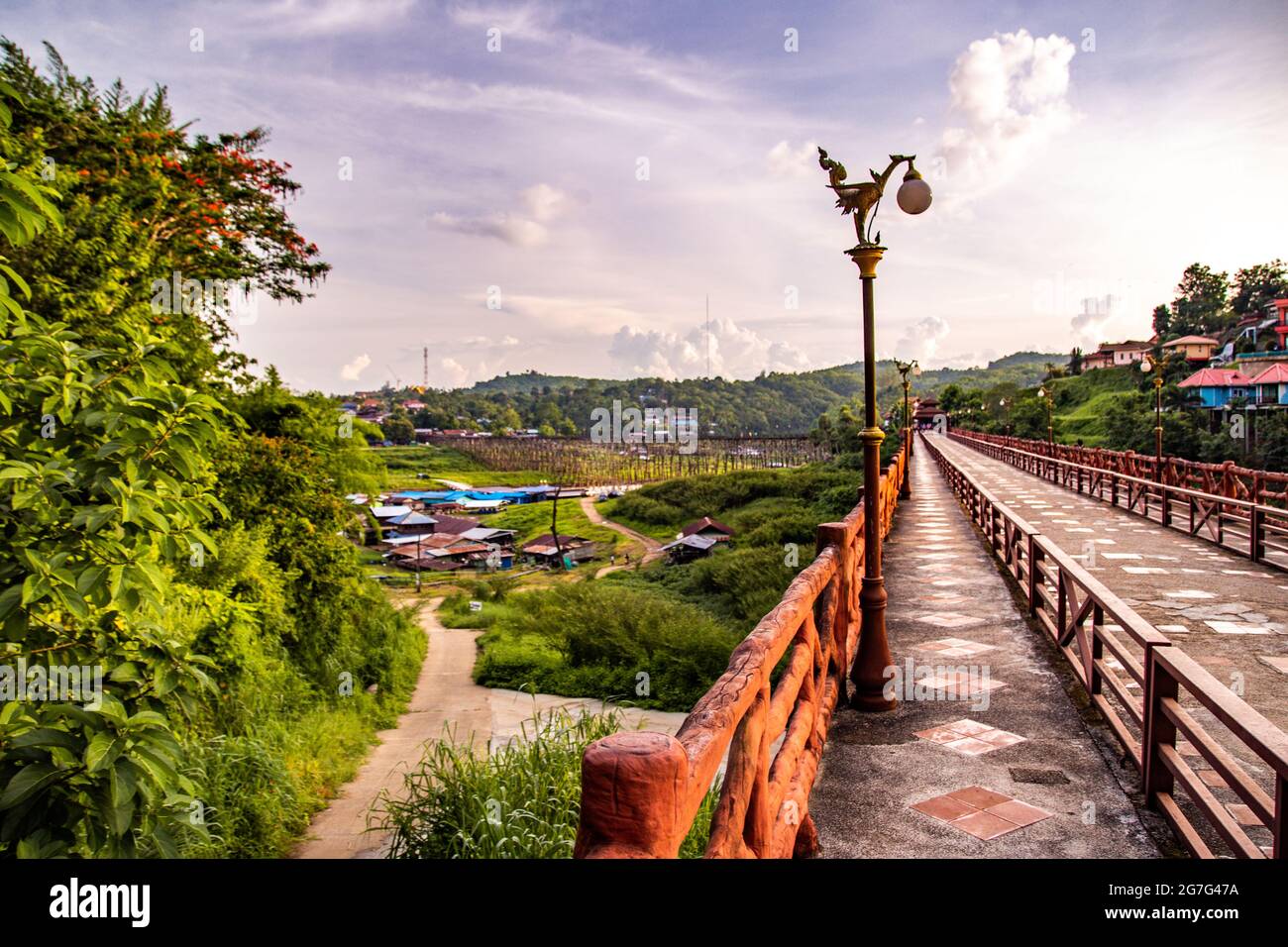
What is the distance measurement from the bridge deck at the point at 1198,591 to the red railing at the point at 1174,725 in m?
0.67

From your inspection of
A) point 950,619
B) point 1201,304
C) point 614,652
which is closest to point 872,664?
point 950,619

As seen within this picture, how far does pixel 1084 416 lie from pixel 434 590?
1987 inches

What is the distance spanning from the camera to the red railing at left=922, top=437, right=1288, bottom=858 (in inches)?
101

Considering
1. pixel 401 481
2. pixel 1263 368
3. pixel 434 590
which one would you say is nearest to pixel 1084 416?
pixel 1263 368

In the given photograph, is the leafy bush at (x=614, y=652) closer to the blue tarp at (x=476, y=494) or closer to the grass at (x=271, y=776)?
the grass at (x=271, y=776)

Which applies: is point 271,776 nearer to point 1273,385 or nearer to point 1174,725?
point 1174,725

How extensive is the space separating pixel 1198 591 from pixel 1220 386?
44656 mm

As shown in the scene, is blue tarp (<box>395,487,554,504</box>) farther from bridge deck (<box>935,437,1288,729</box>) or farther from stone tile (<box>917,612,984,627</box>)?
stone tile (<box>917,612,984,627</box>)

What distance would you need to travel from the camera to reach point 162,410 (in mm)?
2725

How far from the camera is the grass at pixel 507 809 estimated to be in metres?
5.77

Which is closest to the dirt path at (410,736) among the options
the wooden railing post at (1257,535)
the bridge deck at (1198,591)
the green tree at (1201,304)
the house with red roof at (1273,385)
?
the bridge deck at (1198,591)

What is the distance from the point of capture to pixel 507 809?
6.25 m

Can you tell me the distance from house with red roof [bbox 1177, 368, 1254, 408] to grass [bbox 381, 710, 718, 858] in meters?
45.5
